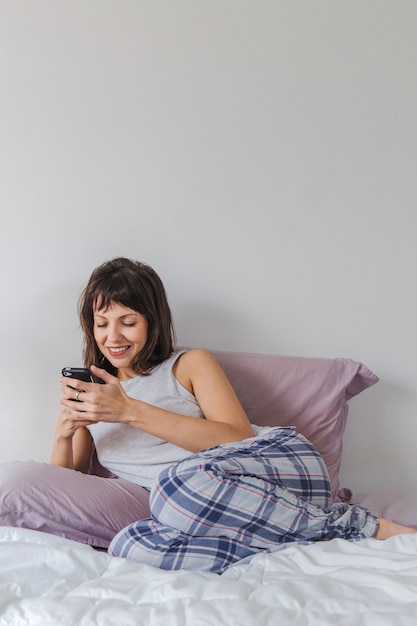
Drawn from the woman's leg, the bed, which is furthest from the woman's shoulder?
Result: the bed

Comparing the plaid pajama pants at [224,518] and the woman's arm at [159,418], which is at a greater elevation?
the woman's arm at [159,418]

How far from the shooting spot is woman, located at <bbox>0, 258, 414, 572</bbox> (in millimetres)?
1428

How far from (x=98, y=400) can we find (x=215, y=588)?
2.07ft

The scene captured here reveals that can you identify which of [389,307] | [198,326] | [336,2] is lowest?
[198,326]

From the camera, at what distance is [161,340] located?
191 cm

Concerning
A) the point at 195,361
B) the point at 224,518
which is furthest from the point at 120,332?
the point at 224,518

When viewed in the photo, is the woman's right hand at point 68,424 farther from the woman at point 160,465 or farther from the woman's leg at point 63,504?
the woman's leg at point 63,504

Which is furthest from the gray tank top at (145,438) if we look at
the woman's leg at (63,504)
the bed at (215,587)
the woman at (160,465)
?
the bed at (215,587)

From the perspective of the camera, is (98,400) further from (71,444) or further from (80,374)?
(71,444)

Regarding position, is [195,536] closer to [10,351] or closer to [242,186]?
[10,351]

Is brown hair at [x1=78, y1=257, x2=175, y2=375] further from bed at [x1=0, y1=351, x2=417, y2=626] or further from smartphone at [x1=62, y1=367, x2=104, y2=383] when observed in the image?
bed at [x1=0, y1=351, x2=417, y2=626]

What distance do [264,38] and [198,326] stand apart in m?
0.84

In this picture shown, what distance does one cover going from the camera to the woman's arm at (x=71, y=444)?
179 centimetres

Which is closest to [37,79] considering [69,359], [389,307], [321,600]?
[69,359]
